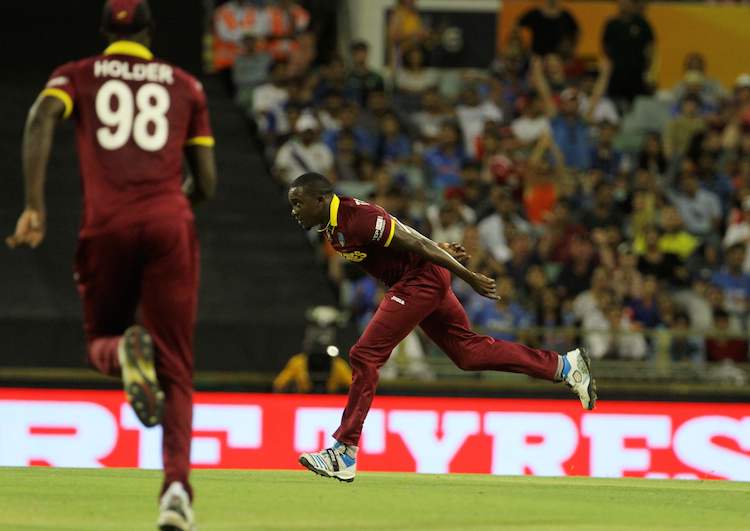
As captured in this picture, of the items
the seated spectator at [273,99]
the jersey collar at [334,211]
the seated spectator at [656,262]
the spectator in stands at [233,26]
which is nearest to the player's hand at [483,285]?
the jersey collar at [334,211]

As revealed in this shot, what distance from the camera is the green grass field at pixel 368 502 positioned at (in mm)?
6961

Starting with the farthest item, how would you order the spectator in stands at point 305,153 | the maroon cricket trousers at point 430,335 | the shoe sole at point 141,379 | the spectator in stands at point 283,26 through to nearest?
the spectator in stands at point 283,26 < the spectator in stands at point 305,153 < the maroon cricket trousers at point 430,335 < the shoe sole at point 141,379

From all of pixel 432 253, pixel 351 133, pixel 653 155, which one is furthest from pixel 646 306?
pixel 432 253

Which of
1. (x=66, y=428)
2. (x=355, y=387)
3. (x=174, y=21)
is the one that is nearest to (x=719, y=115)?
(x=174, y=21)

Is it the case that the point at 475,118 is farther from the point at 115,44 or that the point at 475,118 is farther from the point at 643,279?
the point at 115,44

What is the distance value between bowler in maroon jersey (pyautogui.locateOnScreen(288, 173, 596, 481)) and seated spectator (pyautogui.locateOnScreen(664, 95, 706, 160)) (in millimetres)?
9651

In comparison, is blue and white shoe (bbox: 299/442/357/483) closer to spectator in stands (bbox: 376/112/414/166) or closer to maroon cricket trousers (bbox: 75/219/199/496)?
maroon cricket trousers (bbox: 75/219/199/496)

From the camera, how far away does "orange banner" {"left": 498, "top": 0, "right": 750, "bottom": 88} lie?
20.5 metres

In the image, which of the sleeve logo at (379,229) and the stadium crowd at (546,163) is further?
the stadium crowd at (546,163)

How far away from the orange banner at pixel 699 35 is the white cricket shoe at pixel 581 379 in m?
11.9

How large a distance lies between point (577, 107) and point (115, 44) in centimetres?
1238

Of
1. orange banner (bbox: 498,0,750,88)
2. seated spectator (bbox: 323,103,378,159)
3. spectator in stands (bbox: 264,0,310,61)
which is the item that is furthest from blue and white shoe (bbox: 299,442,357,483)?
orange banner (bbox: 498,0,750,88)

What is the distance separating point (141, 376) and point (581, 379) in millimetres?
3863

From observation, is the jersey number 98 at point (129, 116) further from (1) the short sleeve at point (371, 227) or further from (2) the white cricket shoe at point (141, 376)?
(1) the short sleeve at point (371, 227)
